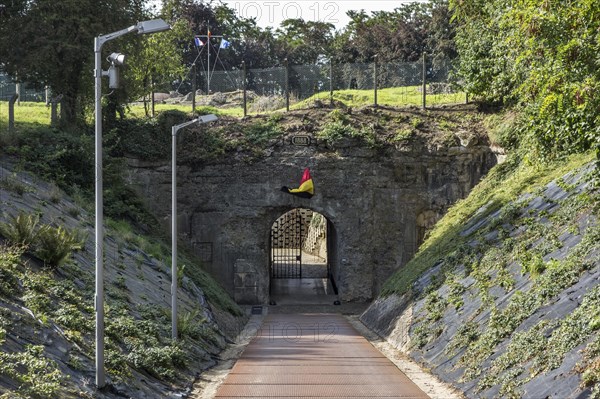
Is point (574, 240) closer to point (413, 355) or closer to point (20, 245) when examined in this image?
point (413, 355)

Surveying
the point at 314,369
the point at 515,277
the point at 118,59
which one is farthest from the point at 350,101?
the point at 118,59

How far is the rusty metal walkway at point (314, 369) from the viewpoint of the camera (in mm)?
19031

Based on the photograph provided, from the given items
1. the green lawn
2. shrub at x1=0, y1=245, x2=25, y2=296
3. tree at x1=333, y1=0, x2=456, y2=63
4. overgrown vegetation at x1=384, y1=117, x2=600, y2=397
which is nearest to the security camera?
shrub at x1=0, y1=245, x2=25, y2=296

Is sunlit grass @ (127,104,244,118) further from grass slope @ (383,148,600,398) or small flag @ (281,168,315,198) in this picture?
grass slope @ (383,148,600,398)

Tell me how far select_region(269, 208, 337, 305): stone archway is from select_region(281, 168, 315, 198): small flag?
460cm

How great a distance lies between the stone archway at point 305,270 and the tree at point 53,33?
12653 mm

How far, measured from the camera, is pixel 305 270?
52.5 metres

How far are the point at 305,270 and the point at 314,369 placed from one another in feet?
98.8

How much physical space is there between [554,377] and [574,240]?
6.61 meters

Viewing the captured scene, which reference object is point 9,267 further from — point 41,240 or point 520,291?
point 520,291

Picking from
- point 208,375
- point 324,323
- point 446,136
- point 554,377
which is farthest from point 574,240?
point 446,136

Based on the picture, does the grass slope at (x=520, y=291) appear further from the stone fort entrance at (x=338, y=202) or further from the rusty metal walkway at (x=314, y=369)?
the stone fort entrance at (x=338, y=202)

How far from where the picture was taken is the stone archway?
145ft

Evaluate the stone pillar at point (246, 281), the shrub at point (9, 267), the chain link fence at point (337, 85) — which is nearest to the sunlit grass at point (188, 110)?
the chain link fence at point (337, 85)
